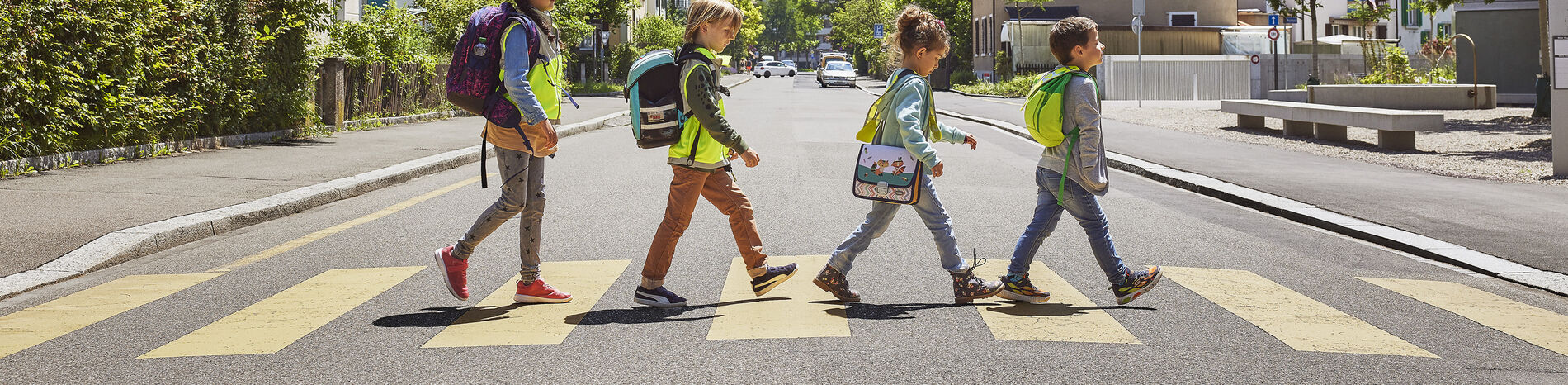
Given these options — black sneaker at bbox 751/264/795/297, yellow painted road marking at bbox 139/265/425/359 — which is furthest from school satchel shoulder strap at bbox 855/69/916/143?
yellow painted road marking at bbox 139/265/425/359

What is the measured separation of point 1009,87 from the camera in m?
43.8

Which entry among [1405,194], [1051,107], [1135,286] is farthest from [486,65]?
[1405,194]

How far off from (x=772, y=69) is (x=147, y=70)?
82409 millimetres

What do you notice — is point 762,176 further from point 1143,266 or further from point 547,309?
point 547,309

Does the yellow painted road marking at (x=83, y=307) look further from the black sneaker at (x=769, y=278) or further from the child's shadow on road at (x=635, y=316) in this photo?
the black sneaker at (x=769, y=278)

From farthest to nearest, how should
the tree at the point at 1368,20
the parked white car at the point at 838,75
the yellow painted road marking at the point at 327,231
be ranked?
the parked white car at the point at 838,75 < the tree at the point at 1368,20 < the yellow painted road marking at the point at 327,231

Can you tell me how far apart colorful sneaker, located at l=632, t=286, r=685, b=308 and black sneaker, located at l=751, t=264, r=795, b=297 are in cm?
35

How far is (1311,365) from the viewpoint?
464 cm

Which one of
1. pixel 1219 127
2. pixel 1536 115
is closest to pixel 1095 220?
pixel 1219 127

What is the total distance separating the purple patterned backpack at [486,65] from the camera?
17.5 ft

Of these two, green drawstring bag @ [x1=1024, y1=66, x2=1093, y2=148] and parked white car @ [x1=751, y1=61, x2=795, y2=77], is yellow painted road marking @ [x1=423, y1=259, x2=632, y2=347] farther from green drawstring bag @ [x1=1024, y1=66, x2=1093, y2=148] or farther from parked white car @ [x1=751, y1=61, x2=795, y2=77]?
parked white car @ [x1=751, y1=61, x2=795, y2=77]

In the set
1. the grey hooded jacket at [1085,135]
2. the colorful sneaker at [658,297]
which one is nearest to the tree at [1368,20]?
the grey hooded jacket at [1085,135]

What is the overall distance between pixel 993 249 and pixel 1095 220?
6.56 ft

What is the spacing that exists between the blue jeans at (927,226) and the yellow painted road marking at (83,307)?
3.25m
